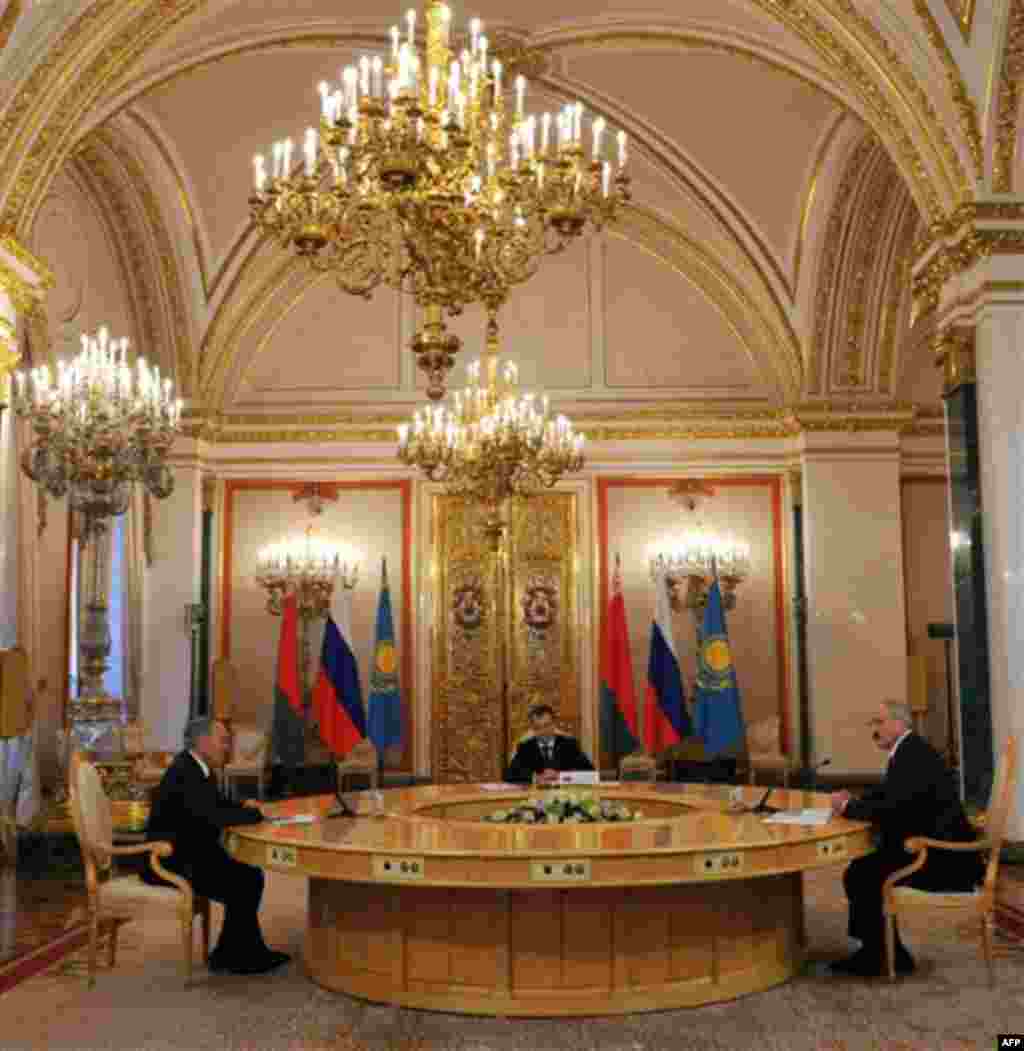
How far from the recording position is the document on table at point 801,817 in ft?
18.8

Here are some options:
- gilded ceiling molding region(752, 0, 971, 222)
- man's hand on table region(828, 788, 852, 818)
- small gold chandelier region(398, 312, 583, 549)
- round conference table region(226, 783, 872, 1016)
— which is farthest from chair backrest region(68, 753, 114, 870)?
Answer: gilded ceiling molding region(752, 0, 971, 222)

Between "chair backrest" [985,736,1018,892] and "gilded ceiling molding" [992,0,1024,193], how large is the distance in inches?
161

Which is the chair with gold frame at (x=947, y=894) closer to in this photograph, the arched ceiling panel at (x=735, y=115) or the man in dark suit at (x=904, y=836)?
the man in dark suit at (x=904, y=836)

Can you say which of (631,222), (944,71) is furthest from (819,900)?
(631,222)

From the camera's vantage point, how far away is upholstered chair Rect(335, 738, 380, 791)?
13.0 metres

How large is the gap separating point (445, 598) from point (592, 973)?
8.68 meters

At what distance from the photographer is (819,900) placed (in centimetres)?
765

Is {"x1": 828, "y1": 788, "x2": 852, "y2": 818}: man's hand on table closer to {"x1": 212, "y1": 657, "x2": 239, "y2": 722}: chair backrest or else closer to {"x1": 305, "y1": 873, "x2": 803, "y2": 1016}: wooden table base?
{"x1": 305, "y1": 873, "x2": 803, "y2": 1016}: wooden table base

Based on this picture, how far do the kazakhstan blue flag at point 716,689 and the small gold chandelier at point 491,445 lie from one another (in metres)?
2.93

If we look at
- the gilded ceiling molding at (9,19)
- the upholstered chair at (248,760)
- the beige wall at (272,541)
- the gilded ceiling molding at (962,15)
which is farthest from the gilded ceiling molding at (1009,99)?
the upholstered chair at (248,760)

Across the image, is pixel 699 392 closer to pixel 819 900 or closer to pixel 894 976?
pixel 819 900

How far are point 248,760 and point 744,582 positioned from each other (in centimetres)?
512

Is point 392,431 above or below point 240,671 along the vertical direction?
above

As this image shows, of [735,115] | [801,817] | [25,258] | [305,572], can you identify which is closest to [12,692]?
[25,258]
